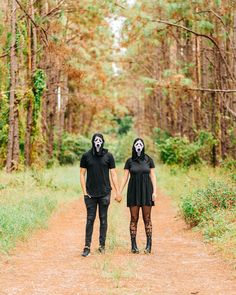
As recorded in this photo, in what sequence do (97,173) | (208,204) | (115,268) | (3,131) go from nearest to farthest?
(115,268)
(97,173)
(208,204)
(3,131)

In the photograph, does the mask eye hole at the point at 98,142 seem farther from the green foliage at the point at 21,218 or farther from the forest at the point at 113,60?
the forest at the point at 113,60

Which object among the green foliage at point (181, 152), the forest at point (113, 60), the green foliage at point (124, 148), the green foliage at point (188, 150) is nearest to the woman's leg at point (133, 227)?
the forest at point (113, 60)

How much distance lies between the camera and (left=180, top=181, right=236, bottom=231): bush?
540 inches

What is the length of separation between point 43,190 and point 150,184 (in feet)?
33.3

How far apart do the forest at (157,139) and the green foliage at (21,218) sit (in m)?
0.04

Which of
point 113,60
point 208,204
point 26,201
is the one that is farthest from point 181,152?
point 208,204

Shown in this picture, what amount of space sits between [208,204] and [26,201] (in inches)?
200

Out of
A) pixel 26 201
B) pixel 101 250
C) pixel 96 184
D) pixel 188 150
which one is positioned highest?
pixel 96 184

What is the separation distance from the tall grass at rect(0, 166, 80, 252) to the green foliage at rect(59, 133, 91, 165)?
18295 millimetres

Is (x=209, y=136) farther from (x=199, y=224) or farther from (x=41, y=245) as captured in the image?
(x=41, y=245)

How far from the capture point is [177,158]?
31.2 m

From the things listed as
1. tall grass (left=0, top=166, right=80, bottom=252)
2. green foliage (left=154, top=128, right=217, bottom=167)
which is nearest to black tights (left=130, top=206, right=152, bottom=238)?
tall grass (left=0, top=166, right=80, bottom=252)

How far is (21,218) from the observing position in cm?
1334

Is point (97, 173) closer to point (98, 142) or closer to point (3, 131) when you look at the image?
point (98, 142)
